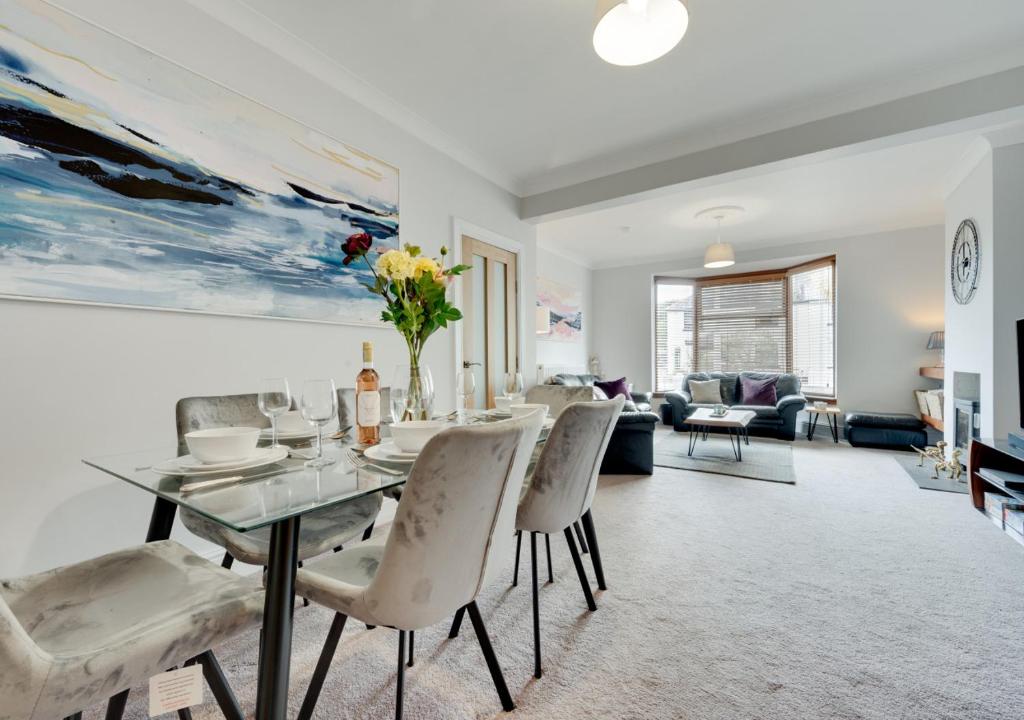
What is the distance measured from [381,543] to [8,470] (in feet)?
4.42

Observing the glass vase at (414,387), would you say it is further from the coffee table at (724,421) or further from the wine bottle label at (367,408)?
the coffee table at (724,421)

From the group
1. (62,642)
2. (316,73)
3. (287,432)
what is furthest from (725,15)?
(62,642)

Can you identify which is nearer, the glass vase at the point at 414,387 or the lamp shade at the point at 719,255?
the glass vase at the point at 414,387

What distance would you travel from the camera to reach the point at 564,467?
1.50 meters

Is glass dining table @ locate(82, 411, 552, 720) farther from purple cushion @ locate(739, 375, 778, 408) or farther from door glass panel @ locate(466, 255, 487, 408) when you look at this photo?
purple cushion @ locate(739, 375, 778, 408)

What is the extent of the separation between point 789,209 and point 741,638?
15.2 feet

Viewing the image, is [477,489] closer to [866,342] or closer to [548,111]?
[548,111]

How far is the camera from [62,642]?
2.68 ft

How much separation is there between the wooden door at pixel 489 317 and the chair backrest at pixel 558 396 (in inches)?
42.6

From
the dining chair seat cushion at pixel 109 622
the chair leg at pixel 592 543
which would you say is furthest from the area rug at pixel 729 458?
the dining chair seat cushion at pixel 109 622

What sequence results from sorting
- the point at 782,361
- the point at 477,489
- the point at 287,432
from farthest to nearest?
1. the point at 782,361
2. the point at 287,432
3. the point at 477,489

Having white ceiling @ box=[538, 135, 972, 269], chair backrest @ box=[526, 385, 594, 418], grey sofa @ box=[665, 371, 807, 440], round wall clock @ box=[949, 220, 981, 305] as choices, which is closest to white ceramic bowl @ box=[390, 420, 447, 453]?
chair backrest @ box=[526, 385, 594, 418]

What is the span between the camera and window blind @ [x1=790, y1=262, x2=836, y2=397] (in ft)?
19.2

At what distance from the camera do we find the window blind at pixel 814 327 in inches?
231
